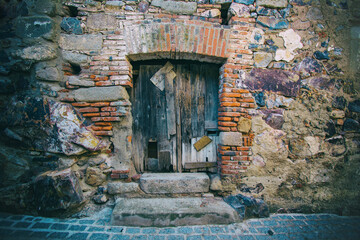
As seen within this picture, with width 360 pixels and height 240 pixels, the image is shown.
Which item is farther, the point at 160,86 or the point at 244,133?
the point at 160,86

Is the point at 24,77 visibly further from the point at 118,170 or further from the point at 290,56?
the point at 290,56

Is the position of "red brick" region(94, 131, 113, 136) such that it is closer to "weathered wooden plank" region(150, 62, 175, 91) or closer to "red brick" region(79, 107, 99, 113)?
"red brick" region(79, 107, 99, 113)

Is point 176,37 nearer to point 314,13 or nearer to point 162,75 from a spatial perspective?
point 162,75


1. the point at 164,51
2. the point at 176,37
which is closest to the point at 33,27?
the point at 164,51

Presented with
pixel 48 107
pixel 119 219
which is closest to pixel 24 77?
pixel 48 107

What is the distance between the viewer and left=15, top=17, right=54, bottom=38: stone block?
87.9 inches

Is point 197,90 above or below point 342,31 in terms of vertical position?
below

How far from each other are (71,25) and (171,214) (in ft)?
9.85

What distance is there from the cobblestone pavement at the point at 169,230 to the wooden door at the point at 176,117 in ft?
2.96

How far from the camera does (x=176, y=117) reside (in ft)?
8.75

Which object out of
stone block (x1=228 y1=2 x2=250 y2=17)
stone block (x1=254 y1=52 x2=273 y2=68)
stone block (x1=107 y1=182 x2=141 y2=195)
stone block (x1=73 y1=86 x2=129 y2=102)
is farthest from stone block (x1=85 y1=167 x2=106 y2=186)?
stone block (x1=228 y1=2 x2=250 y2=17)

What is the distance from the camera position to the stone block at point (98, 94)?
2.29 m

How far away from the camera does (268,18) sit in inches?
93.6

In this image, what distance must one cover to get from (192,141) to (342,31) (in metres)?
2.87
